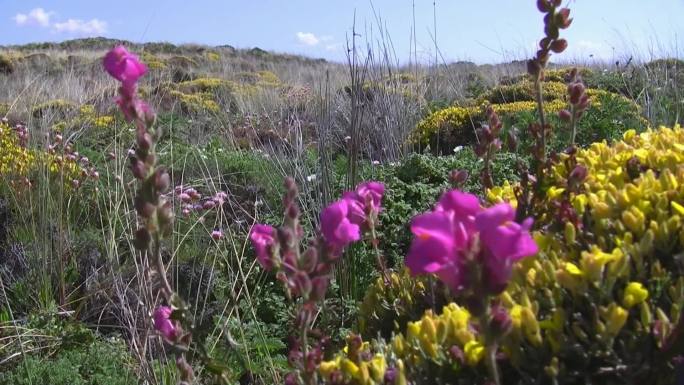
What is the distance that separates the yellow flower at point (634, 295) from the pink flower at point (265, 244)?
23.6 inches

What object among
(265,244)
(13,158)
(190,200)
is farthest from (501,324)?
(13,158)

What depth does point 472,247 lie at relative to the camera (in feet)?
2.99

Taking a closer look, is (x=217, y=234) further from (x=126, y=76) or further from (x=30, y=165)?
(x=126, y=76)

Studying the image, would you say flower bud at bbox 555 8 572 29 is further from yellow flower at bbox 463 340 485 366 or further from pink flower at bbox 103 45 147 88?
pink flower at bbox 103 45 147 88

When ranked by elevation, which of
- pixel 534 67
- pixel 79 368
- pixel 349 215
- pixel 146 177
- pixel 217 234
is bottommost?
pixel 79 368

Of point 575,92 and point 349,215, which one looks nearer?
point 349,215

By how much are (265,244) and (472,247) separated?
587mm

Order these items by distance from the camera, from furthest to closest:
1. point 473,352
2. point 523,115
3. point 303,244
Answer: point 523,115 → point 303,244 → point 473,352

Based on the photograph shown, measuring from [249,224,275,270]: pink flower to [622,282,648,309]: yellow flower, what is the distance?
60 cm

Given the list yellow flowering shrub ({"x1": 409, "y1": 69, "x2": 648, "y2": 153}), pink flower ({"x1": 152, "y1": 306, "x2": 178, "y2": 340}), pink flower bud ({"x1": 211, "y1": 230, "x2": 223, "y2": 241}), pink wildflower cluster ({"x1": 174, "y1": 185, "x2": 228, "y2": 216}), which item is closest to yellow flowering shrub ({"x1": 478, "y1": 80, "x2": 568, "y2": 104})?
yellow flowering shrub ({"x1": 409, "y1": 69, "x2": 648, "y2": 153})

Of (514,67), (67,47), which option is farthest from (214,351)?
(67,47)

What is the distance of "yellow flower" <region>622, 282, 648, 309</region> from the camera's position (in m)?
1.19

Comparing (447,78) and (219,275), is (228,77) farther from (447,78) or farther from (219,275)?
(219,275)

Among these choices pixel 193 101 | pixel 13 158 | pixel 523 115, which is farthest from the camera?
pixel 193 101
